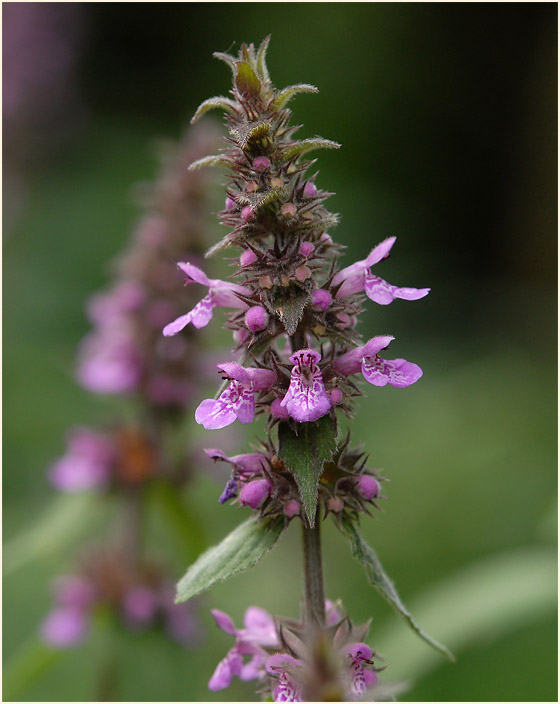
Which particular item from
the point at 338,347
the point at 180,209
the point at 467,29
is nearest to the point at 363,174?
the point at 467,29

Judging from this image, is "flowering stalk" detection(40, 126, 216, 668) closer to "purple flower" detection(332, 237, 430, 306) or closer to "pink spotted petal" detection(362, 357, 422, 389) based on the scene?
"purple flower" detection(332, 237, 430, 306)

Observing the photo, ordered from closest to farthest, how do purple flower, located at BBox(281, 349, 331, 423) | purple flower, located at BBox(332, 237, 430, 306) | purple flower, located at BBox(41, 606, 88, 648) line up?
1. purple flower, located at BBox(281, 349, 331, 423)
2. purple flower, located at BBox(332, 237, 430, 306)
3. purple flower, located at BBox(41, 606, 88, 648)

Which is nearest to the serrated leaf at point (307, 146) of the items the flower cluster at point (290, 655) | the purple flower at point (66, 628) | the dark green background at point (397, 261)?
the flower cluster at point (290, 655)

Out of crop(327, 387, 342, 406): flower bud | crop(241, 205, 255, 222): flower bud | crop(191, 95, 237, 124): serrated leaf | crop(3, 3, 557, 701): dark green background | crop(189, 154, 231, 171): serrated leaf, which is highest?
crop(3, 3, 557, 701): dark green background

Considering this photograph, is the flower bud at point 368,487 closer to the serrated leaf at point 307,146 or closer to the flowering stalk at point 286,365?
the flowering stalk at point 286,365

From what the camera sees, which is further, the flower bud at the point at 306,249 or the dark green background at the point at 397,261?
the dark green background at the point at 397,261

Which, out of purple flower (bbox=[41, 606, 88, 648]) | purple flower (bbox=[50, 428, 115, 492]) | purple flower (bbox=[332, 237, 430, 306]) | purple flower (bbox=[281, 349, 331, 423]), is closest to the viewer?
purple flower (bbox=[281, 349, 331, 423])

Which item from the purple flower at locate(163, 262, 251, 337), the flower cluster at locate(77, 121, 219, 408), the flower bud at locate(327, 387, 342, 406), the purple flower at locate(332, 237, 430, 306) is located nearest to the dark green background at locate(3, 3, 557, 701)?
the flower cluster at locate(77, 121, 219, 408)
